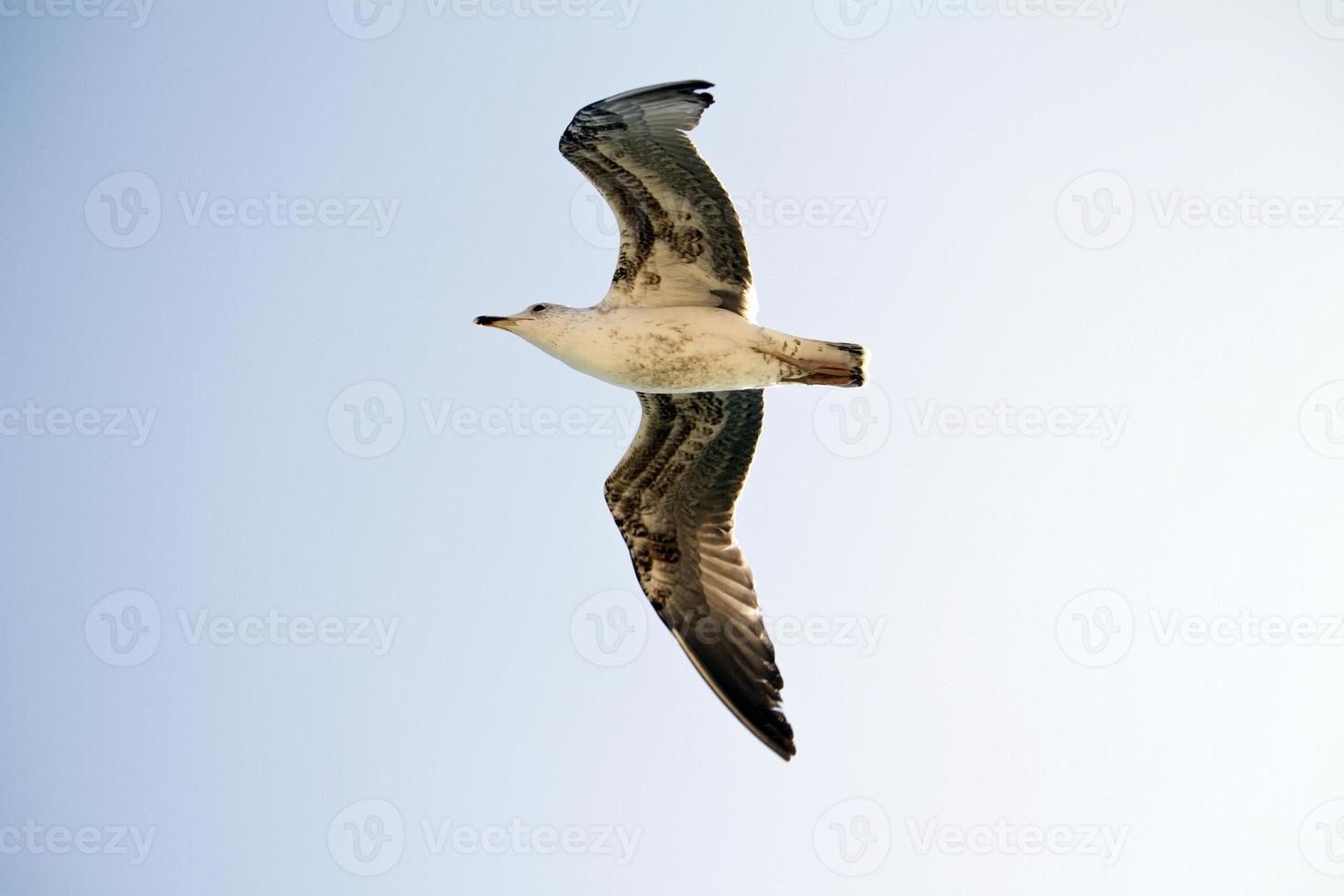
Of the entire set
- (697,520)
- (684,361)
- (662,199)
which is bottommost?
(697,520)

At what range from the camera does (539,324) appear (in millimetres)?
8797

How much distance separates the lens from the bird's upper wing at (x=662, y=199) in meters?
8.16

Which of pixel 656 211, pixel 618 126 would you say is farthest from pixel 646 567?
pixel 618 126

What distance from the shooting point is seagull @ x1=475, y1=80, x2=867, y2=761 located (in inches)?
329

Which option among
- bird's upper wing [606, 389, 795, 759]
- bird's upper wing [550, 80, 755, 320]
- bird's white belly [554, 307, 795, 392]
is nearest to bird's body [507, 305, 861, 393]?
bird's white belly [554, 307, 795, 392]

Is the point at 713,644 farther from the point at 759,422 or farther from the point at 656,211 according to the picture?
the point at 656,211

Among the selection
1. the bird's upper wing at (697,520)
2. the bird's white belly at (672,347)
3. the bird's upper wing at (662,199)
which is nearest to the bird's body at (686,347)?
the bird's white belly at (672,347)

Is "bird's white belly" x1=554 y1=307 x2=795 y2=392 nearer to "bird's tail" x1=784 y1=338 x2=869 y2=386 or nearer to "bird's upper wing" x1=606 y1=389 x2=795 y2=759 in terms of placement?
"bird's tail" x1=784 y1=338 x2=869 y2=386

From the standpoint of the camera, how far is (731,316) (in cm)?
895

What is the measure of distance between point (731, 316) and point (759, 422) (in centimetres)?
124

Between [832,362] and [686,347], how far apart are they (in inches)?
39.6

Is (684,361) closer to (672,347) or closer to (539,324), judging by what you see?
(672,347)

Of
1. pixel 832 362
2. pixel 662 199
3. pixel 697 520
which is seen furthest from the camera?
pixel 697 520

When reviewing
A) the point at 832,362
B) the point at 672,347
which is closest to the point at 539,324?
the point at 672,347
